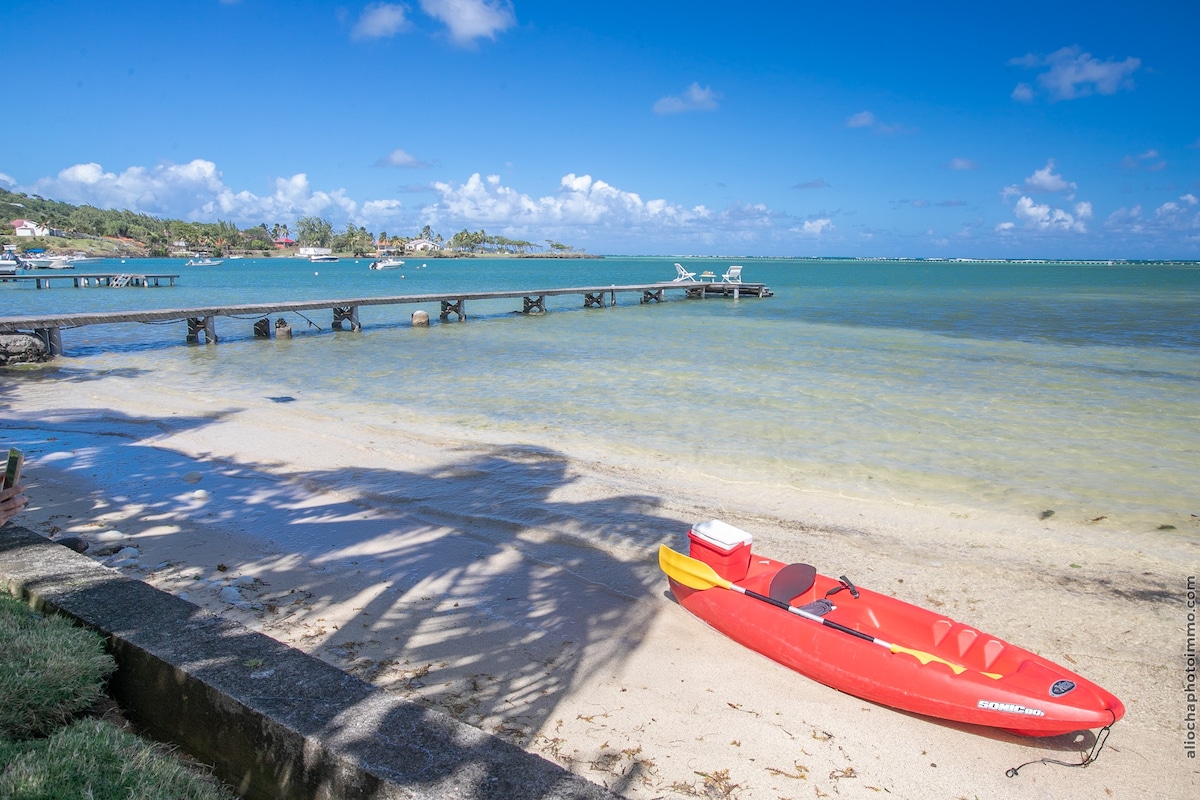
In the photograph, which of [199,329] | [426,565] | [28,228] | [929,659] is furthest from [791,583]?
[28,228]

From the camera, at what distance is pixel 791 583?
4809 millimetres

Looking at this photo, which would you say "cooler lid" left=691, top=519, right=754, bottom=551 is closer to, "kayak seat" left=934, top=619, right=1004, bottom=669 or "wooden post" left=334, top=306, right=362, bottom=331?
"kayak seat" left=934, top=619, right=1004, bottom=669

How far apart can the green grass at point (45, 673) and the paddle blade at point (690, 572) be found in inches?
136

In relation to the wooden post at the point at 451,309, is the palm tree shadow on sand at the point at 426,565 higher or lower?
lower

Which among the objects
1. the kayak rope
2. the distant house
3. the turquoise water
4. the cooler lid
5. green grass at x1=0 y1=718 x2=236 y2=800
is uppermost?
the distant house

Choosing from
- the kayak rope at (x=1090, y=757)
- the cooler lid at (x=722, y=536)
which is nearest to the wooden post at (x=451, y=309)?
the cooler lid at (x=722, y=536)

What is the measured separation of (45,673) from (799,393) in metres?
13.7

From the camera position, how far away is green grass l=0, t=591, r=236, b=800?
226 centimetres

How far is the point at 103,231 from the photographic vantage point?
15638 centimetres

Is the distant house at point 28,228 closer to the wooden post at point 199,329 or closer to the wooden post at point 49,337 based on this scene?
the wooden post at point 199,329

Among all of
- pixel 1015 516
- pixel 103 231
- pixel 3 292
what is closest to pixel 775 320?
pixel 1015 516

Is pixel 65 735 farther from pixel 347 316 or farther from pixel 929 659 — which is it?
pixel 347 316

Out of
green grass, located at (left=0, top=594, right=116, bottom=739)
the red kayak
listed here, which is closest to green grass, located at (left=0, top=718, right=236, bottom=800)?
green grass, located at (left=0, top=594, right=116, bottom=739)

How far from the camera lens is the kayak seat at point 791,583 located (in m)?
4.75
